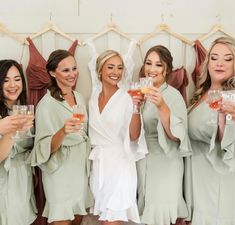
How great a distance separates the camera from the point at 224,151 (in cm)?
201

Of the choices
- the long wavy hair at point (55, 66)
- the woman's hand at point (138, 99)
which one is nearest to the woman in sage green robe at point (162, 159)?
the woman's hand at point (138, 99)

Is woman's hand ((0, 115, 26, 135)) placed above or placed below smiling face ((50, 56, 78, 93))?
below

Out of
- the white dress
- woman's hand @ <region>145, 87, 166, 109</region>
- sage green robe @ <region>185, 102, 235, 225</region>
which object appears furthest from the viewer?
the white dress

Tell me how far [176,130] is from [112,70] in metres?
0.54

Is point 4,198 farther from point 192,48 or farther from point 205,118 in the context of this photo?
point 192,48

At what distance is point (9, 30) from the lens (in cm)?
240

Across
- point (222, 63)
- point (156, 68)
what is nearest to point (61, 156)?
point (156, 68)

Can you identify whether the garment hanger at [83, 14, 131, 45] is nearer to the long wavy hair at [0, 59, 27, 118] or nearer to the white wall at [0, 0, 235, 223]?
the white wall at [0, 0, 235, 223]

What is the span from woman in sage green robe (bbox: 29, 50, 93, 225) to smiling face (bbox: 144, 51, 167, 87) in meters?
0.43

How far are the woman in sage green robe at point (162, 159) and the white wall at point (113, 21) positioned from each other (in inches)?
11.9

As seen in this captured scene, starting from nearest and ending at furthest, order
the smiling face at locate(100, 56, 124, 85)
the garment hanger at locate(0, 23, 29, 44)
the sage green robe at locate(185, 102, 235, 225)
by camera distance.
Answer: the sage green robe at locate(185, 102, 235, 225), the smiling face at locate(100, 56, 124, 85), the garment hanger at locate(0, 23, 29, 44)

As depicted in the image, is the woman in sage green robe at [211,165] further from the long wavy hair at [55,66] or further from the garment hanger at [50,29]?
the garment hanger at [50,29]

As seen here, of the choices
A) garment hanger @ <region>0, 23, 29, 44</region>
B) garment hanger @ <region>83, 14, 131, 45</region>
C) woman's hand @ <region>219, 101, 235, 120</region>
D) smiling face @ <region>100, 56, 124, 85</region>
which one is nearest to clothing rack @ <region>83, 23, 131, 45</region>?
garment hanger @ <region>83, 14, 131, 45</region>

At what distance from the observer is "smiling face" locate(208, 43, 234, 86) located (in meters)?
2.08
